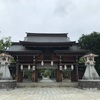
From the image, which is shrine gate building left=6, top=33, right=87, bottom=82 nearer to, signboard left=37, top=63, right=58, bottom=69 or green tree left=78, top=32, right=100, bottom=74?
signboard left=37, top=63, right=58, bottom=69

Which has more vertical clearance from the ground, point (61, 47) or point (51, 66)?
point (61, 47)

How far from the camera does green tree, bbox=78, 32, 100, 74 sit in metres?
28.6

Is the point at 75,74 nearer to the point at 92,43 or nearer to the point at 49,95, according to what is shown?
the point at 92,43

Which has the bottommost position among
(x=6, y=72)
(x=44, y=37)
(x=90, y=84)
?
(x=90, y=84)

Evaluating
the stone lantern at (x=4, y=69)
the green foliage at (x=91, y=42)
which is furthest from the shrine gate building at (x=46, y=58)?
the stone lantern at (x=4, y=69)

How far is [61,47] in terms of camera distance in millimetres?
29328

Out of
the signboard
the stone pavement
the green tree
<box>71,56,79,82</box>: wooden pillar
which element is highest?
the green tree

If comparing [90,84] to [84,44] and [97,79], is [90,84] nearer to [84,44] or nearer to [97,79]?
[97,79]

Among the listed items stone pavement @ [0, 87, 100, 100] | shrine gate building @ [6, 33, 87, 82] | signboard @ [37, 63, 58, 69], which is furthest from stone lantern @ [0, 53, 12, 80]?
signboard @ [37, 63, 58, 69]

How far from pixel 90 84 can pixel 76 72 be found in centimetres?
672

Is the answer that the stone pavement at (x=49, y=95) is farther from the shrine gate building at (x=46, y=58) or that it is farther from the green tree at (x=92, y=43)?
the green tree at (x=92, y=43)

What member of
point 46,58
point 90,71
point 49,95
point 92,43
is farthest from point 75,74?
point 49,95

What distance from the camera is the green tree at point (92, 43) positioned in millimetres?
28641

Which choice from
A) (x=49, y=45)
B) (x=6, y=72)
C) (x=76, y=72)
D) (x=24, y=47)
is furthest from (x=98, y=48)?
(x=6, y=72)
